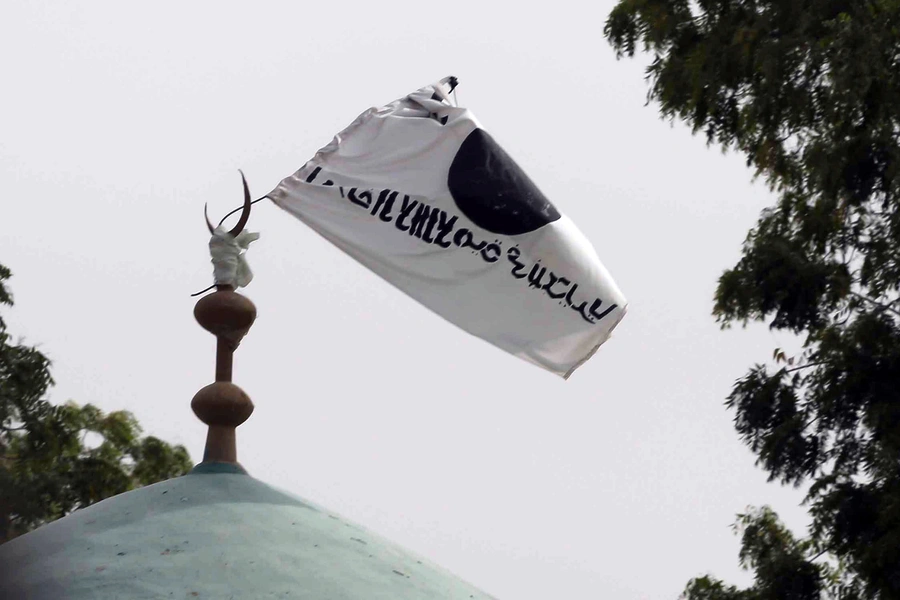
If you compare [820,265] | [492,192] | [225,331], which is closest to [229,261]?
[225,331]

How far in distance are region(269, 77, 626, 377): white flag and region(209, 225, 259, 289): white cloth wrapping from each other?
1.03 metres

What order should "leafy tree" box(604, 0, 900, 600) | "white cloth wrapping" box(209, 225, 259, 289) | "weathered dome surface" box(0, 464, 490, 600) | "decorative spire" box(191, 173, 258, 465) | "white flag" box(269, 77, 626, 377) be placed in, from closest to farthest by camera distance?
"weathered dome surface" box(0, 464, 490, 600)
"decorative spire" box(191, 173, 258, 465)
"white cloth wrapping" box(209, 225, 259, 289)
"white flag" box(269, 77, 626, 377)
"leafy tree" box(604, 0, 900, 600)

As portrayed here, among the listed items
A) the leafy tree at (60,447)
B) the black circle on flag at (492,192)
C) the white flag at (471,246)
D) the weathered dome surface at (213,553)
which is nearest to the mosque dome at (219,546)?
the weathered dome surface at (213,553)

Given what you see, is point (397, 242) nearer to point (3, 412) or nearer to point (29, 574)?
point (29, 574)

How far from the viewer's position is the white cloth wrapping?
7.46m

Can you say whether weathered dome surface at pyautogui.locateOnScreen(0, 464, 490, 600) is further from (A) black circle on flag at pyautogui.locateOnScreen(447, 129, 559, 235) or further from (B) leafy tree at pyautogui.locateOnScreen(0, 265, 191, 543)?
(B) leafy tree at pyautogui.locateOnScreen(0, 265, 191, 543)

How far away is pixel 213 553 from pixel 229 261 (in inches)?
64.1

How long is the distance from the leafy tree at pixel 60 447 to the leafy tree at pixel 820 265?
6106 mm

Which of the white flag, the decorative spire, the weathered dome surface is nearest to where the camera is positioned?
the weathered dome surface

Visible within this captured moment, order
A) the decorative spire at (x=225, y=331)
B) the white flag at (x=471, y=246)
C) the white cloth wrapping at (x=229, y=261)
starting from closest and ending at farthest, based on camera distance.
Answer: the decorative spire at (x=225, y=331) < the white cloth wrapping at (x=229, y=261) < the white flag at (x=471, y=246)

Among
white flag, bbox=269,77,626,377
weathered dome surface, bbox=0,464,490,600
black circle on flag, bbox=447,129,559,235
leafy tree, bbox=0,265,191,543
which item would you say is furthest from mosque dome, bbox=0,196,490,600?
leafy tree, bbox=0,265,191,543

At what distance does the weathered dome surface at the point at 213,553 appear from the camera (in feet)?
20.0

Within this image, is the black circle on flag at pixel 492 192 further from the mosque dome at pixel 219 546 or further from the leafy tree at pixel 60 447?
the leafy tree at pixel 60 447

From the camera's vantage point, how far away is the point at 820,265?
15.1 metres
